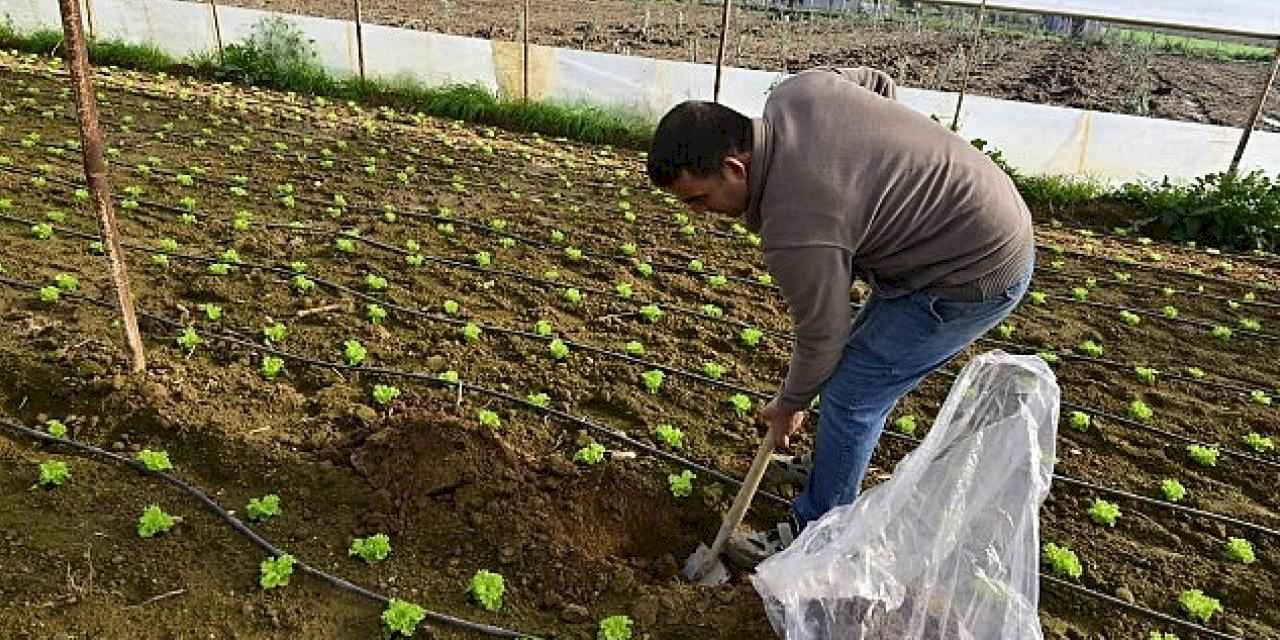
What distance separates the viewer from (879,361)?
8.71ft

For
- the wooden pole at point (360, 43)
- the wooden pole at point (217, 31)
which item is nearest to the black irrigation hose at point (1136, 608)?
the wooden pole at point (360, 43)

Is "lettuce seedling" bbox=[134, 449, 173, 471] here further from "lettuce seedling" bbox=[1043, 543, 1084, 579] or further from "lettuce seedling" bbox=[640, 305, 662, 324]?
"lettuce seedling" bbox=[1043, 543, 1084, 579]

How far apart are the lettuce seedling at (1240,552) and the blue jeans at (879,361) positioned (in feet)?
5.41

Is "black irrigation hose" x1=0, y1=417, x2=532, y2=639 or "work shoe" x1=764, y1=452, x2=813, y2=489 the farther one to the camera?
"work shoe" x1=764, y1=452, x2=813, y2=489

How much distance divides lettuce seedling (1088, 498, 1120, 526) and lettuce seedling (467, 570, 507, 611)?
7.92 ft

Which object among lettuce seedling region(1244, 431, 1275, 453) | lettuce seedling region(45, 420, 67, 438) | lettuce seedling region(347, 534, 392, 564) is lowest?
lettuce seedling region(1244, 431, 1275, 453)

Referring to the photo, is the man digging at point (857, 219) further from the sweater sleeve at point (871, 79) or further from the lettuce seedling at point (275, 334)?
the lettuce seedling at point (275, 334)

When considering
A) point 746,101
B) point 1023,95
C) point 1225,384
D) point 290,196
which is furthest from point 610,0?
point 1225,384

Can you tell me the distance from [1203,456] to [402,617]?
3605 millimetres

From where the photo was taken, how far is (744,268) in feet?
19.5

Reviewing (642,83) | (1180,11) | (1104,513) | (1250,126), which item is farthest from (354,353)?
(1180,11)

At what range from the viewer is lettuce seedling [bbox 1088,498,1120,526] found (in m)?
3.59

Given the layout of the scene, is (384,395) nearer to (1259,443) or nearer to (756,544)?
(756,544)

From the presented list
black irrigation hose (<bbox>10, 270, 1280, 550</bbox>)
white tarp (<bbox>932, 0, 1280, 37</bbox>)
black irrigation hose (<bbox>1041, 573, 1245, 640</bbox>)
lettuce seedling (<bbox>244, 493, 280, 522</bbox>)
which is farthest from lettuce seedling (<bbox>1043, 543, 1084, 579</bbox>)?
white tarp (<bbox>932, 0, 1280, 37</bbox>)
